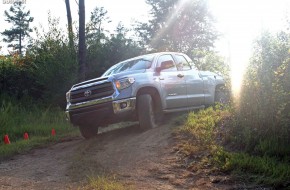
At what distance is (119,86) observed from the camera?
8484mm

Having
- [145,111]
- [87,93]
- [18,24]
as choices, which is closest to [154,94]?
[145,111]

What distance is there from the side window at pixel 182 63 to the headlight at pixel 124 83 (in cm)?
199

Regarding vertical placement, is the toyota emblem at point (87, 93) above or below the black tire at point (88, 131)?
above

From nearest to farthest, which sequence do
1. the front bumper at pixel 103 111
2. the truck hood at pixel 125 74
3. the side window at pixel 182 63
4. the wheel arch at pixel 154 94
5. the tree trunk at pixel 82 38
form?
the front bumper at pixel 103 111
the truck hood at pixel 125 74
the wheel arch at pixel 154 94
the side window at pixel 182 63
the tree trunk at pixel 82 38

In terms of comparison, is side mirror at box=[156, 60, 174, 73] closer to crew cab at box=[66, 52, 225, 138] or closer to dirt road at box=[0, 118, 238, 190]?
crew cab at box=[66, 52, 225, 138]

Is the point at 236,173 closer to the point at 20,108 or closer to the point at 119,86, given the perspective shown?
the point at 119,86

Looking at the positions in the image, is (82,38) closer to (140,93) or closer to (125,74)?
(125,74)

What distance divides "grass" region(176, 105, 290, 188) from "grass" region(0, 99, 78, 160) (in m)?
4.17

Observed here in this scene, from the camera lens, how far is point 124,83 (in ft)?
28.0

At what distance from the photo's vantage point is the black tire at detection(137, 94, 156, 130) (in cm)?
849

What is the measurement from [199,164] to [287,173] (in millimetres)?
1415

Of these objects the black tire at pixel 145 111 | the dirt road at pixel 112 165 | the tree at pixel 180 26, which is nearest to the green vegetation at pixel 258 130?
the dirt road at pixel 112 165

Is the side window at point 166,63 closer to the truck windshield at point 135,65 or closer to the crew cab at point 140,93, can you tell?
the crew cab at point 140,93

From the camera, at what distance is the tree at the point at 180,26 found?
38219 mm
